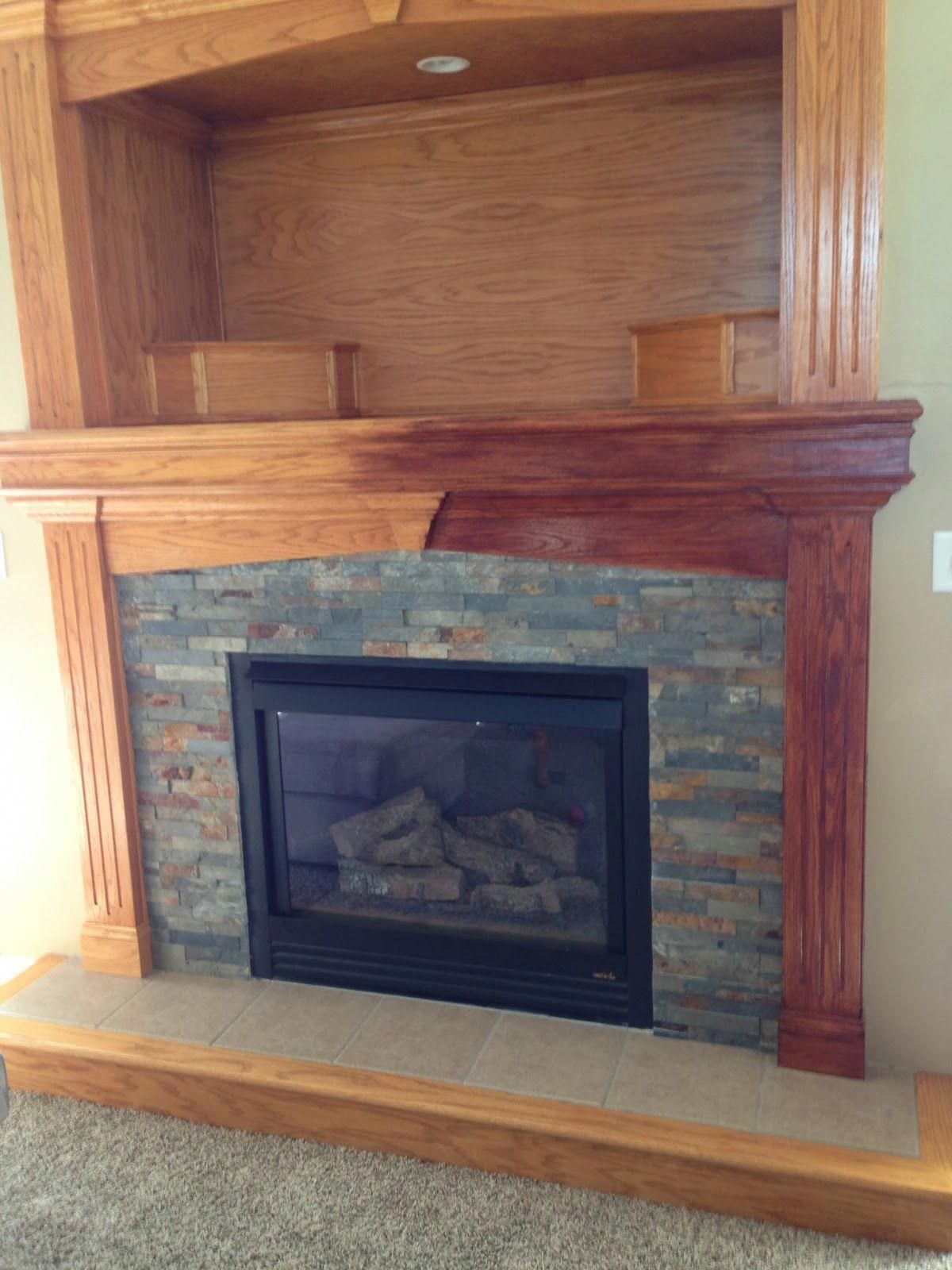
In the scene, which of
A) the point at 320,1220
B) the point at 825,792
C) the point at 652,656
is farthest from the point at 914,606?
the point at 320,1220

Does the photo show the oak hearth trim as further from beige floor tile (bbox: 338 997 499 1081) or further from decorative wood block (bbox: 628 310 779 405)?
decorative wood block (bbox: 628 310 779 405)

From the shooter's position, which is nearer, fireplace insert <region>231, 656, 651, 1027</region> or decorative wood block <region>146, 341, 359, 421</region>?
fireplace insert <region>231, 656, 651, 1027</region>

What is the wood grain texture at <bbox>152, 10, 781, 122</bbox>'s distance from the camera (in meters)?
2.02

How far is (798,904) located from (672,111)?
1.58m

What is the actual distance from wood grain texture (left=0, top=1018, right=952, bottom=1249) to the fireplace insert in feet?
1.00

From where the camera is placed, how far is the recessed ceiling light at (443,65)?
2195mm

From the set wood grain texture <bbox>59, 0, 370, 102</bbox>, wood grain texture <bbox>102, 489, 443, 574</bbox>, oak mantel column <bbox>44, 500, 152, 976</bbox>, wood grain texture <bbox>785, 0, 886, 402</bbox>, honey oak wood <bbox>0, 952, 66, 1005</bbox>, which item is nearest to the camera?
wood grain texture <bbox>785, 0, 886, 402</bbox>

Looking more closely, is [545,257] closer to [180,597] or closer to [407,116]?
[407,116]

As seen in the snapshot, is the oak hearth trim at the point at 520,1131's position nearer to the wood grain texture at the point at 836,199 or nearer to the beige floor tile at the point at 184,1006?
the beige floor tile at the point at 184,1006

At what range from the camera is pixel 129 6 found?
2178 millimetres

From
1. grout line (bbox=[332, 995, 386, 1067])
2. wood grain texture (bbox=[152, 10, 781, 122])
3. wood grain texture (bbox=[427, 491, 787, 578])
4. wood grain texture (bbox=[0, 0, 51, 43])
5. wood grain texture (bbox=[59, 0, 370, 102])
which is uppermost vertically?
wood grain texture (bbox=[0, 0, 51, 43])

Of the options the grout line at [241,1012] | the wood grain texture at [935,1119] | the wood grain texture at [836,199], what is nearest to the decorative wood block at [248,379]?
the wood grain texture at [836,199]

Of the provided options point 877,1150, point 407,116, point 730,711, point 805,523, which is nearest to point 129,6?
point 407,116

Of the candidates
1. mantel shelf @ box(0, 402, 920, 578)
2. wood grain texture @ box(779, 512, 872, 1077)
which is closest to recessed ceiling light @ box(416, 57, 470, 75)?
mantel shelf @ box(0, 402, 920, 578)
